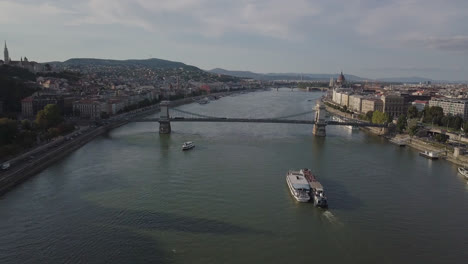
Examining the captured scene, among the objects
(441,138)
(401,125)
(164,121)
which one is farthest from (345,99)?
(164,121)

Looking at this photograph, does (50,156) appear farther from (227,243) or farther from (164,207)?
(227,243)

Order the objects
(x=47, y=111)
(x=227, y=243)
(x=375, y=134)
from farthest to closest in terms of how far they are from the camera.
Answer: (x=375, y=134) → (x=47, y=111) → (x=227, y=243)

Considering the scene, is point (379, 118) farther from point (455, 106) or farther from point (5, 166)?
point (5, 166)

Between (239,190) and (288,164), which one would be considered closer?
(239,190)

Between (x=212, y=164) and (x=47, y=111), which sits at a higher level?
(x=47, y=111)

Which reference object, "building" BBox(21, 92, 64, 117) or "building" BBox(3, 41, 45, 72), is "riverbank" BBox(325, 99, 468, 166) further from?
"building" BBox(3, 41, 45, 72)

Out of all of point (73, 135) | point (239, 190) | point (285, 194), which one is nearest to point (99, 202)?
point (239, 190)

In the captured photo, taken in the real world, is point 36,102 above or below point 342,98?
below
